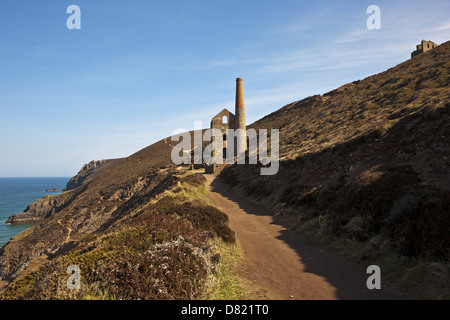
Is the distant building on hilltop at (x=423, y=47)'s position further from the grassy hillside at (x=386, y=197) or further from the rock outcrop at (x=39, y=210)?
the rock outcrop at (x=39, y=210)

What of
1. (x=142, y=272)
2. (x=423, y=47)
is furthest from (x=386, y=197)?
(x=423, y=47)

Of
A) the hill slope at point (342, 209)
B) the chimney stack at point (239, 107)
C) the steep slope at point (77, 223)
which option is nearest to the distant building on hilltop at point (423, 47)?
the hill slope at point (342, 209)

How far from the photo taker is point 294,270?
9.19 metres

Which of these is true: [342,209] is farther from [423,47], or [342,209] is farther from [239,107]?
[423,47]

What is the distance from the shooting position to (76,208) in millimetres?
51094

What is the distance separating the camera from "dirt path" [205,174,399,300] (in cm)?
732

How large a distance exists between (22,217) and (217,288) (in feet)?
268

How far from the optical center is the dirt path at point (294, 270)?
7.32 meters

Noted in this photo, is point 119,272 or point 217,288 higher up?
point 119,272
